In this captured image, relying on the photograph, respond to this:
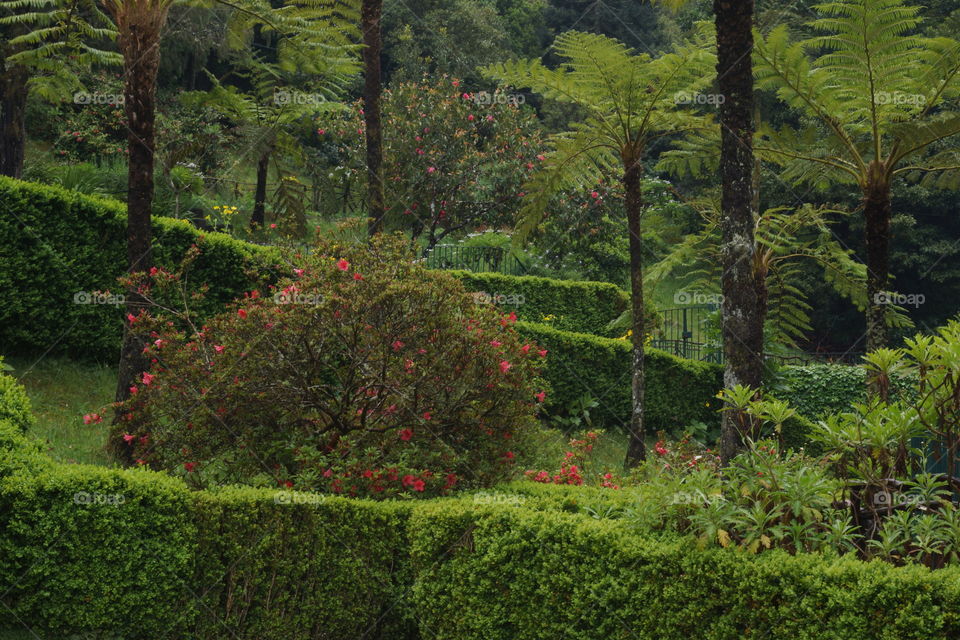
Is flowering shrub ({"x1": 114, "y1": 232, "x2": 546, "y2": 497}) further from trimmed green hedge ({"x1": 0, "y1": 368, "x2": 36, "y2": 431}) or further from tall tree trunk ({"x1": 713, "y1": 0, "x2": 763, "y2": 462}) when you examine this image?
tall tree trunk ({"x1": 713, "y1": 0, "x2": 763, "y2": 462})

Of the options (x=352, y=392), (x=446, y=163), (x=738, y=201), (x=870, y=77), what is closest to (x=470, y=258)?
(x=446, y=163)

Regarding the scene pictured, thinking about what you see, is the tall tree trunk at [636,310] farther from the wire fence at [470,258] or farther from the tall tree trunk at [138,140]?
the wire fence at [470,258]

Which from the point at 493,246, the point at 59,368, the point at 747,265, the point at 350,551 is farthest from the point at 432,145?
the point at 350,551

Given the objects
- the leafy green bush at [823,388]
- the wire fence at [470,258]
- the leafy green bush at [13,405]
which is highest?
the wire fence at [470,258]

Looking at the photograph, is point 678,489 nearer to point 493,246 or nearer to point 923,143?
point 923,143

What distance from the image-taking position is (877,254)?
10219 millimetres

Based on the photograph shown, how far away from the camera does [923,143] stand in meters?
10.2

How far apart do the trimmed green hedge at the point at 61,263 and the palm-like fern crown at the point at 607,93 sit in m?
4.41

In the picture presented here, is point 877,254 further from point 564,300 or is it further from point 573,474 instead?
point 564,300

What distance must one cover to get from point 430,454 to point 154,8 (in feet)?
18.0

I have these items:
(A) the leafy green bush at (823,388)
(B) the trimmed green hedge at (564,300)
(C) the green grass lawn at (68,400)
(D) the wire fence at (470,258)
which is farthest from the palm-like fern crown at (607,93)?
(D) the wire fence at (470,258)

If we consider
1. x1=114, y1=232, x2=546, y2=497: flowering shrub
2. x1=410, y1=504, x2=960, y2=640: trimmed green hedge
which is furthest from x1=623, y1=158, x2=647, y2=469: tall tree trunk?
x1=410, y1=504, x2=960, y2=640: trimmed green hedge

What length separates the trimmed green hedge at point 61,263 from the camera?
1109 cm

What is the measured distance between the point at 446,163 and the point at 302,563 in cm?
1658
